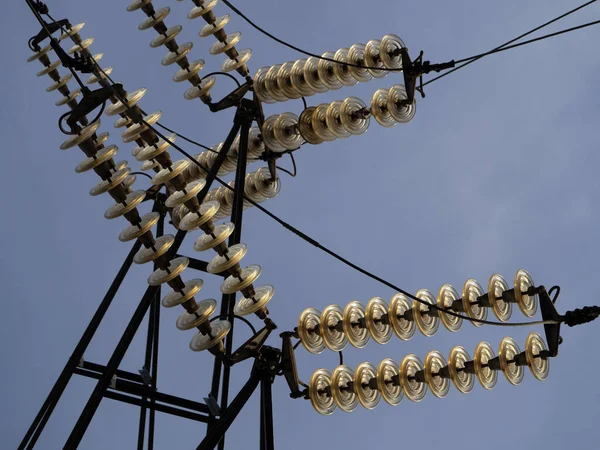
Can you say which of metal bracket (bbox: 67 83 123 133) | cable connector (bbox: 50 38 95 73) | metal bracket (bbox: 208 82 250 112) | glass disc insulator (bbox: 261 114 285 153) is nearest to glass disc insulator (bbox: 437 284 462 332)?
glass disc insulator (bbox: 261 114 285 153)

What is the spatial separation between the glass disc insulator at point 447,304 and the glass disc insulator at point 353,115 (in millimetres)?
1730

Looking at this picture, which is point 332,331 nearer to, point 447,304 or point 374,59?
point 447,304

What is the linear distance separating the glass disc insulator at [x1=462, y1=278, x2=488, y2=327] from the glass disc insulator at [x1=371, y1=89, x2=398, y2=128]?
1713 millimetres

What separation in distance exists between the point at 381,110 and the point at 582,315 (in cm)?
262

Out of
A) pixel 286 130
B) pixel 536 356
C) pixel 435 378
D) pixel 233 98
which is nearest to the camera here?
pixel 536 356

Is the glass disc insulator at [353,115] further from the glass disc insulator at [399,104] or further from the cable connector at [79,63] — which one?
the cable connector at [79,63]

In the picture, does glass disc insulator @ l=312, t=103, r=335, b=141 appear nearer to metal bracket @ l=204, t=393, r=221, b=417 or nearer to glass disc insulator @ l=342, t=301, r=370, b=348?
glass disc insulator @ l=342, t=301, r=370, b=348

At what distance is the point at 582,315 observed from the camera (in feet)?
21.1

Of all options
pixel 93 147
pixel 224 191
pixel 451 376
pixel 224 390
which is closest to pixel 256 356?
pixel 224 390

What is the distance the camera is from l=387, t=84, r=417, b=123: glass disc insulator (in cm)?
827

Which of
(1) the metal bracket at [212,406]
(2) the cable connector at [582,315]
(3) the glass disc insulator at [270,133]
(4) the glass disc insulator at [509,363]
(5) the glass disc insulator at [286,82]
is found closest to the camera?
(2) the cable connector at [582,315]

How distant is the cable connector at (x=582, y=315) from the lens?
6.38 metres

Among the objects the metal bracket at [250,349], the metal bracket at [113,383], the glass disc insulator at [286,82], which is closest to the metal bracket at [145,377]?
the metal bracket at [113,383]

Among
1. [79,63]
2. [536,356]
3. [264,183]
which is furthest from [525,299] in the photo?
[79,63]
